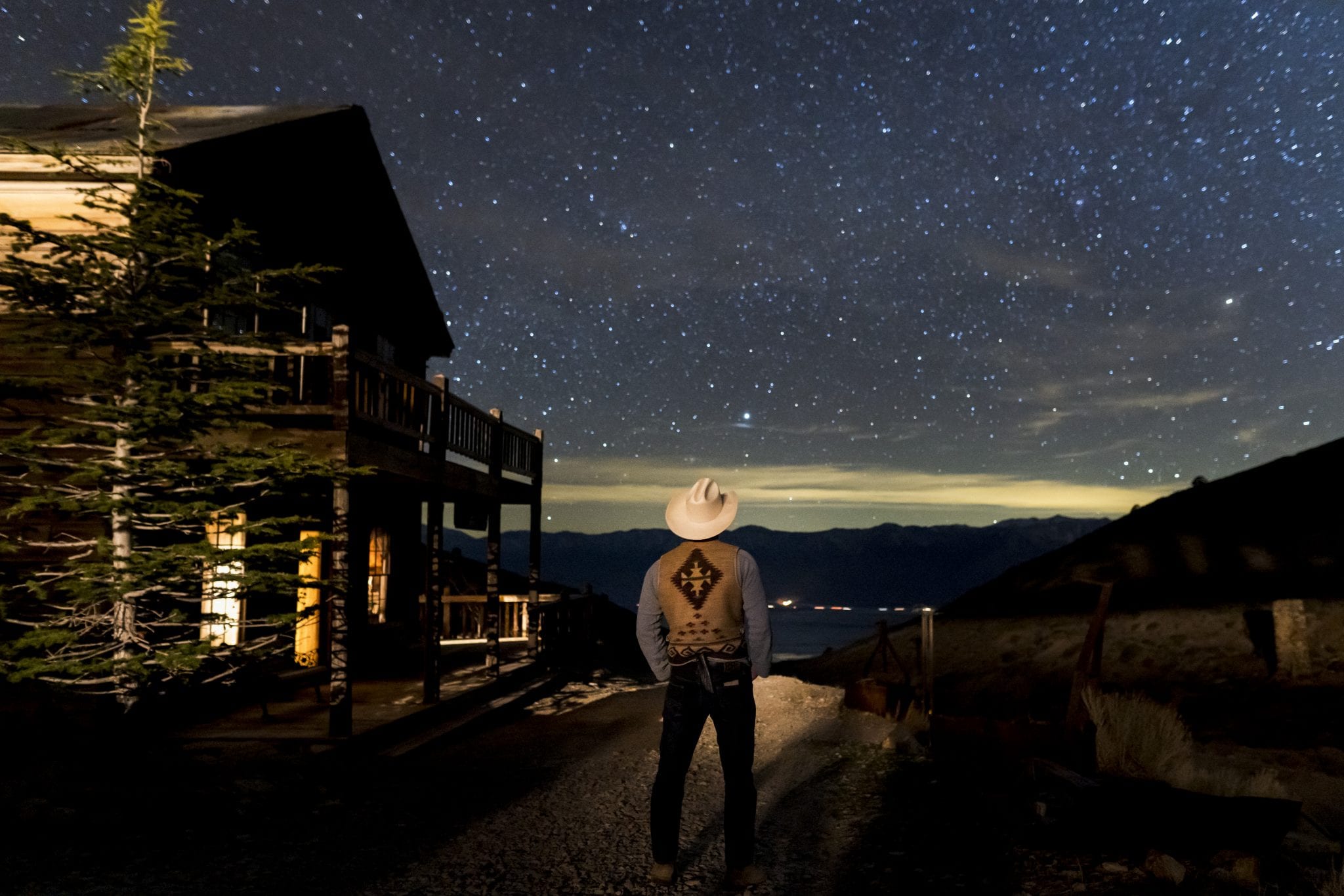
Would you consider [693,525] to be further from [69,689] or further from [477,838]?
[69,689]

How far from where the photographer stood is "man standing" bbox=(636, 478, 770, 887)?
4.82 m

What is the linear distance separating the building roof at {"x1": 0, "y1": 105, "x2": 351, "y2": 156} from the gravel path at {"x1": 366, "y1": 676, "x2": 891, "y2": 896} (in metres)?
6.70

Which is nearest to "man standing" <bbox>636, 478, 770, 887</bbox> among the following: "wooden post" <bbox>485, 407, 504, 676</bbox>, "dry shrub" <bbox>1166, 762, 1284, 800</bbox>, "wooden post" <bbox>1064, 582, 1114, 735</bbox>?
"wooden post" <bbox>1064, 582, 1114, 735</bbox>

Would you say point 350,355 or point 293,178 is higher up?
point 293,178

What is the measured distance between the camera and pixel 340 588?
8.29 m

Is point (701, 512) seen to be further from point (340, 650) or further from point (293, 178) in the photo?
point (293, 178)

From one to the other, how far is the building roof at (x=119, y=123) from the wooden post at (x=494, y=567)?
4.89 meters

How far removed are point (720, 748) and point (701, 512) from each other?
3.98 ft

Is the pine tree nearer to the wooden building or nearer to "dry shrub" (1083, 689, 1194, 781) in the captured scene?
the wooden building

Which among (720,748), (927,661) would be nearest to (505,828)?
(720,748)

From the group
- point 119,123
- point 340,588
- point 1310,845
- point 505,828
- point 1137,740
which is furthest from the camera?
point 119,123

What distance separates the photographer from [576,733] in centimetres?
1073

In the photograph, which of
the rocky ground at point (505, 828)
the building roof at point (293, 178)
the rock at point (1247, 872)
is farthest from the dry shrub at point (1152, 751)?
the building roof at point (293, 178)

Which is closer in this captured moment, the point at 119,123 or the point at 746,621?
the point at 746,621
